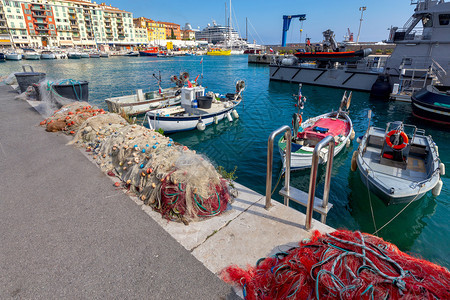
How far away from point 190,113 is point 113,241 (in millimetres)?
13543

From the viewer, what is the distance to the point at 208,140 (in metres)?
15.5

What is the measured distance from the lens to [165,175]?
463cm

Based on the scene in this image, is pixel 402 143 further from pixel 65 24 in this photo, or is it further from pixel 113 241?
pixel 65 24

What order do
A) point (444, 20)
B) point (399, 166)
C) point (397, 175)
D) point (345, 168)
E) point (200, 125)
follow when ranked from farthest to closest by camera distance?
point (444, 20) < point (200, 125) < point (345, 168) < point (399, 166) < point (397, 175)

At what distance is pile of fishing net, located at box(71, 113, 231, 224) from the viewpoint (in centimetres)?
433

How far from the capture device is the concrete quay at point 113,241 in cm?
306

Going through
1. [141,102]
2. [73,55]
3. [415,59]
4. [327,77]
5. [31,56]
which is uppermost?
[73,55]

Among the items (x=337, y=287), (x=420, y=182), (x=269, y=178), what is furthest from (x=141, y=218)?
(x=420, y=182)

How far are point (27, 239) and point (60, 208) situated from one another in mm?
845

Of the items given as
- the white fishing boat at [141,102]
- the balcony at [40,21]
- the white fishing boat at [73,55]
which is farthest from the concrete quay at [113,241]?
the balcony at [40,21]

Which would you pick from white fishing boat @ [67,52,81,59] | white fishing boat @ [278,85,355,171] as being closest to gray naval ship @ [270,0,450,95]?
white fishing boat @ [278,85,355,171]

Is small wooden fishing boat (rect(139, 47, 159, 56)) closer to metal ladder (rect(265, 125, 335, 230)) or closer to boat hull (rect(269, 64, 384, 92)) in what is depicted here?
boat hull (rect(269, 64, 384, 92))

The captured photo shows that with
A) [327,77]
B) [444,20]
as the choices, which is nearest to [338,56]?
[327,77]

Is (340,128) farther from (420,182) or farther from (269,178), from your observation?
(269,178)
